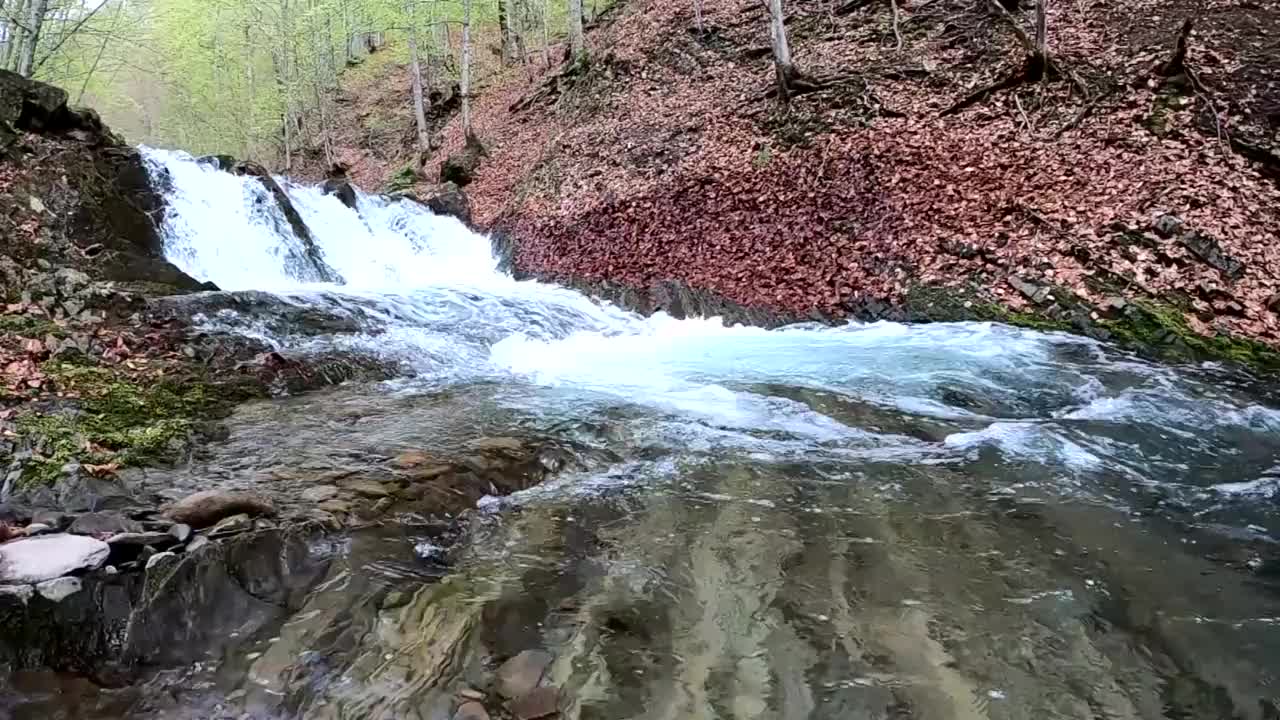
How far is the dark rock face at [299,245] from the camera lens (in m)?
12.5

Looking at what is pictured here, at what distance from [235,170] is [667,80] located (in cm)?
875

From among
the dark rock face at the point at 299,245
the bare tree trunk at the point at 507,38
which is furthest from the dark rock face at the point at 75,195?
the bare tree trunk at the point at 507,38

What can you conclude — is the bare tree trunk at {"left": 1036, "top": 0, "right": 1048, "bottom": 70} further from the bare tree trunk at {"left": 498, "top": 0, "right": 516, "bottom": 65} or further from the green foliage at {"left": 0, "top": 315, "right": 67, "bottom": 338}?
the bare tree trunk at {"left": 498, "top": 0, "right": 516, "bottom": 65}

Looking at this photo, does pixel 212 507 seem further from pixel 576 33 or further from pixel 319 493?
pixel 576 33

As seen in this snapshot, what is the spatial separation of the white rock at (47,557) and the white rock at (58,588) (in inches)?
1.3

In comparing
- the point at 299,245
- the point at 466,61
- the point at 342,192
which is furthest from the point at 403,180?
the point at 299,245

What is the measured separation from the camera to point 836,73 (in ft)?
42.9

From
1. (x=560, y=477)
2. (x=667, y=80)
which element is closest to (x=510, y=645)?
(x=560, y=477)

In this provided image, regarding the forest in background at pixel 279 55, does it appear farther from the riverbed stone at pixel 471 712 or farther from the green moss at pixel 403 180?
the riverbed stone at pixel 471 712

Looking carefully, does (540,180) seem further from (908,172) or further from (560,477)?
(560,477)

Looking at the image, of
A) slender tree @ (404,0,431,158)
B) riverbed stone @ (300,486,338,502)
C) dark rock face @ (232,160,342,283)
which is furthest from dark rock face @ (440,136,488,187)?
riverbed stone @ (300,486,338,502)

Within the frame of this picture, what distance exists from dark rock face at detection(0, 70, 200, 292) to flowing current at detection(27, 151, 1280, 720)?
2266mm

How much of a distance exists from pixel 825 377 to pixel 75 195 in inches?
368

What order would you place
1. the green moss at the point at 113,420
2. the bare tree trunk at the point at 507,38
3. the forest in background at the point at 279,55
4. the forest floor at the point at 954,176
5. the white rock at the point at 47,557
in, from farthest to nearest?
the bare tree trunk at the point at 507,38 < the forest in background at the point at 279,55 < the forest floor at the point at 954,176 < the green moss at the point at 113,420 < the white rock at the point at 47,557
